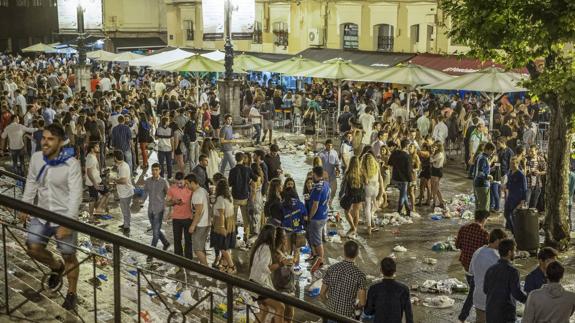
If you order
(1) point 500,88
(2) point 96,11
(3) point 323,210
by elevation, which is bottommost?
(3) point 323,210

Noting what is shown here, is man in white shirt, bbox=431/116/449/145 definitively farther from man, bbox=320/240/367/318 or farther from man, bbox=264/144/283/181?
man, bbox=320/240/367/318

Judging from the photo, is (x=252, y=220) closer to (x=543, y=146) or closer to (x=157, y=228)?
(x=157, y=228)

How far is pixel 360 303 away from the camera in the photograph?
7574 millimetres

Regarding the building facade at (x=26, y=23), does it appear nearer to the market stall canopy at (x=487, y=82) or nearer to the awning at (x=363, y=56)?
the awning at (x=363, y=56)

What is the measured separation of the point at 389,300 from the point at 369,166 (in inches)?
256

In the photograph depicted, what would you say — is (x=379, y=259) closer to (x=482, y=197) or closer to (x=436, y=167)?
(x=482, y=197)

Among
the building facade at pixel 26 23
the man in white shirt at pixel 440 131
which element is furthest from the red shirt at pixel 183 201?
the building facade at pixel 26 23

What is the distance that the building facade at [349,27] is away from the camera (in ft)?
107

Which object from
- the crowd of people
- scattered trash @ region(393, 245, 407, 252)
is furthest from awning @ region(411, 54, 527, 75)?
scattered trash @ region(393, 245, 407, 252)

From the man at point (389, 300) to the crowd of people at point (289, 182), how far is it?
0.01 metres

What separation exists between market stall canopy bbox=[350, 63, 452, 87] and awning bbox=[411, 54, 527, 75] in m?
3.41

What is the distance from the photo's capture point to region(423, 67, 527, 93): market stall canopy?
63.9ft

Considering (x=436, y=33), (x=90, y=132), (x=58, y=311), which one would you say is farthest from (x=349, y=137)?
(x=436, y=33)

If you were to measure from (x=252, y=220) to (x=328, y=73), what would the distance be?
12140 millimetres
